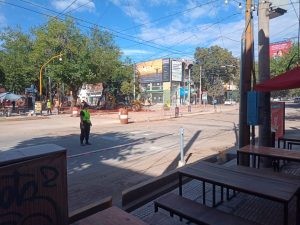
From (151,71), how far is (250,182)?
65.5 metres

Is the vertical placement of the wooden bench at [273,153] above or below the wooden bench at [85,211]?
above

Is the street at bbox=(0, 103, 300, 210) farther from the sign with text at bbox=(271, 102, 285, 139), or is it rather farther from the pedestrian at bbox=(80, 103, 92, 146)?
the sign with text at bbox=(271, 102, 285, 139)

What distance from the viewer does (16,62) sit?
4138 centimetres

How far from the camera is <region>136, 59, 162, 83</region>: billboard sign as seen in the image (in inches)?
2589

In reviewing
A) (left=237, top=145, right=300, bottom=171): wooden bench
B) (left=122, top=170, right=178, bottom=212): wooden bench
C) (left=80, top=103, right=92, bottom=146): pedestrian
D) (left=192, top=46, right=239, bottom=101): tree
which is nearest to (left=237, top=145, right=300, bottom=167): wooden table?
(left=237, top=145, right=300, bottom=171): wooden bench

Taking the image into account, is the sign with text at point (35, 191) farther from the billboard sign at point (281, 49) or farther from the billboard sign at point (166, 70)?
the billboard sign at point (166, 70)

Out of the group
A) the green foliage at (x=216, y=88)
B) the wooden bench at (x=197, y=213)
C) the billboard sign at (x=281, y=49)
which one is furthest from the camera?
the green foliage at (x=216, y=88)

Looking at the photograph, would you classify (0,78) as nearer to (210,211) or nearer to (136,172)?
(136,172)

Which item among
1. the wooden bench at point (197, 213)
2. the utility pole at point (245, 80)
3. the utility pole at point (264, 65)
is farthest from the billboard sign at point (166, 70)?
the wooden bench at point (197, 213)

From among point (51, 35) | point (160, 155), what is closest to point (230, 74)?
point (51, 35)

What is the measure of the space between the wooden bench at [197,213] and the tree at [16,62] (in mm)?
39889

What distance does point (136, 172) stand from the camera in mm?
7477

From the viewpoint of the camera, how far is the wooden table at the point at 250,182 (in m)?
3.32

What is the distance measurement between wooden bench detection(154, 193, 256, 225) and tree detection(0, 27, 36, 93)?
39.9 m
